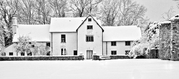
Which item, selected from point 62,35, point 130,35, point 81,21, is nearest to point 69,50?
point 62,35

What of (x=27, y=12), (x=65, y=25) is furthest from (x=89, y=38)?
(x=27, y=12)

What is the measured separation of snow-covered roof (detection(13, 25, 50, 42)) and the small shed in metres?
25.1

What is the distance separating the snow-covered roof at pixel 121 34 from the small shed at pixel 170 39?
1959 cm

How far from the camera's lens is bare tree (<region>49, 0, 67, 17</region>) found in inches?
2367

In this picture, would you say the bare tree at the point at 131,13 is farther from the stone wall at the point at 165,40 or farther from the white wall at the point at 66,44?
the stone wall at the point at 165,40

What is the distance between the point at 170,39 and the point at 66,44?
2506 cm

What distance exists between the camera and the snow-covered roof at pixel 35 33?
47.4 m

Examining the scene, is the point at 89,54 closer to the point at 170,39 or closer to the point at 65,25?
the point at 65,25

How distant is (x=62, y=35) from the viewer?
47219mm

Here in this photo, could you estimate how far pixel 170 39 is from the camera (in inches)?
974

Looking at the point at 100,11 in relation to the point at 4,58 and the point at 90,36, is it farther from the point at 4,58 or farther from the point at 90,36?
the point at 4,58

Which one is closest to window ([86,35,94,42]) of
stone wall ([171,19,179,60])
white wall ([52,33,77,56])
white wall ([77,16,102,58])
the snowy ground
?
white wall ([77,16,102,58])

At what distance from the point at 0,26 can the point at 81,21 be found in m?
19.5

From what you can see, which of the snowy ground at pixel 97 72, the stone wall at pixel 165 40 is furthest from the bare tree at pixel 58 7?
the snowy ground at pixel 97 72
